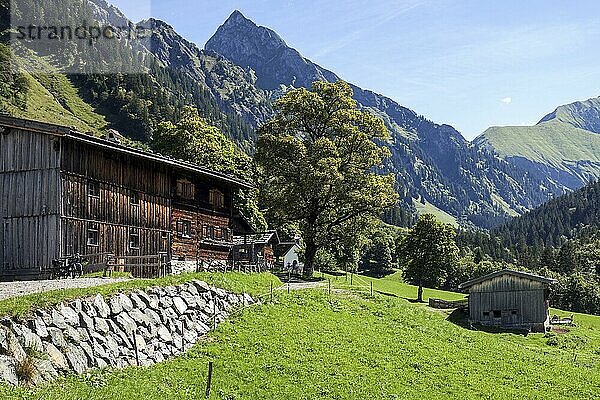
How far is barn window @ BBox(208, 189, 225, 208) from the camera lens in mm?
54594

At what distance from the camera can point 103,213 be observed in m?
40.5

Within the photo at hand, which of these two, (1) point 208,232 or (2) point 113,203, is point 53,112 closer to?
(1) point 208,232

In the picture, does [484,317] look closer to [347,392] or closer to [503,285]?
[503,285]

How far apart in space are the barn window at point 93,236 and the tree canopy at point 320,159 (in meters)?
20.5

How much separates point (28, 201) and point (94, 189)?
13.3ft

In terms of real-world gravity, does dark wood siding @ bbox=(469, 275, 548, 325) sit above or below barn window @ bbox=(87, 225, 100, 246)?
below

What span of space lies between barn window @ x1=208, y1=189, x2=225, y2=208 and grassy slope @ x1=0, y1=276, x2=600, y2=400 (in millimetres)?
15220

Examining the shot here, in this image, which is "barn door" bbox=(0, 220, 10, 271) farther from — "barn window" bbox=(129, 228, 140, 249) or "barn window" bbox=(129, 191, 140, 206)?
→ "barn window" bbox=(129, 191, 140, 206)

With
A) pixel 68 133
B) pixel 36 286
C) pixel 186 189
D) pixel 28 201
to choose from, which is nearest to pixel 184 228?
pixel 186 189

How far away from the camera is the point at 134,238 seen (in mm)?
43594

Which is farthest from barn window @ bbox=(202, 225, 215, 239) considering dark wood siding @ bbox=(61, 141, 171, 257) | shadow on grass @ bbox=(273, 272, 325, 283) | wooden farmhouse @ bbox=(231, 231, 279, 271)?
shadow on grass @ bbox=(273, 272, 325, 283)

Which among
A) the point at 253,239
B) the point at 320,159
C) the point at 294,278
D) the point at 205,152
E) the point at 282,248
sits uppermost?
the point at 205,152

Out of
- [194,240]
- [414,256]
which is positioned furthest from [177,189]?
[414,256]

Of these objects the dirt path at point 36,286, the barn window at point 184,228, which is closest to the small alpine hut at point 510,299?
the barn window at point 184,228
